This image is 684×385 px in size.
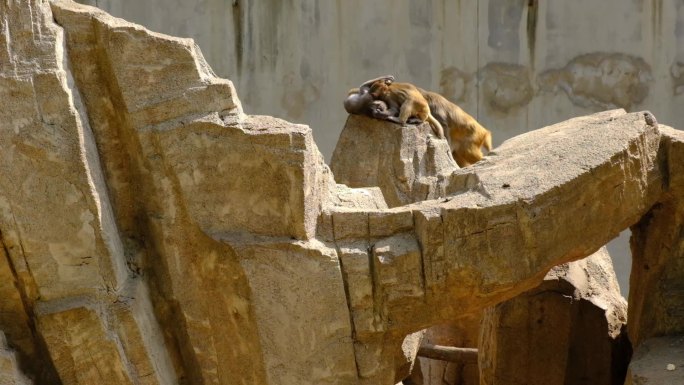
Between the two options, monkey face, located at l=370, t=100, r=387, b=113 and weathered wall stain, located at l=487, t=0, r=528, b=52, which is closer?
monkey face, located at l=370, t=100, r=387, b=113

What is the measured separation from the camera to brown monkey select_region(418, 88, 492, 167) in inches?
396

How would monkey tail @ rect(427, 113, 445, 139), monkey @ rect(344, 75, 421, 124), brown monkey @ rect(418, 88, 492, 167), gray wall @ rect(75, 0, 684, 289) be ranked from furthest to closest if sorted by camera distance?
gray wall @ rect(75, 0, 684, 289), brown monkey @ rect(418, 88, 492, 167), monkey tail @ rect(427, 113, 445, 139), monkey @ rect(344, 75, 421, 124)

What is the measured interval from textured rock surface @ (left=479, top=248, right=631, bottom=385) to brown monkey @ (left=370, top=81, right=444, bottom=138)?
6.79 feet

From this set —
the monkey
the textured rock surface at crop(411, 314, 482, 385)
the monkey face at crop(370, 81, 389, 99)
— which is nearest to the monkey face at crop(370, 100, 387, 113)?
the monkey

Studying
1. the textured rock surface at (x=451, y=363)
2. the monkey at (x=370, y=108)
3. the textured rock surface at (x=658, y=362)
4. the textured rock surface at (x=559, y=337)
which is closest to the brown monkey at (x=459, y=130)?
the monkey at (x=370, y=108)

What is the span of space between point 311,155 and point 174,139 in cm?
62

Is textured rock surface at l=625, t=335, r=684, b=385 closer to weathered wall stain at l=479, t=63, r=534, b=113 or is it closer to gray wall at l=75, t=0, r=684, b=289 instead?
gray wall at l=75, t=0, r=684, b=289

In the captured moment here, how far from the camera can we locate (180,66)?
5359 mm

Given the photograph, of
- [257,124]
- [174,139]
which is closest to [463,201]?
[257,124]

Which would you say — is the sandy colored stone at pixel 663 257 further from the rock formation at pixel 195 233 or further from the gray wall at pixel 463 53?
the gray wall at pixel 463 53

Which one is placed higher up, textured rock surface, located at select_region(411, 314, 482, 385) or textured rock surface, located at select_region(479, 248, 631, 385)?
textured rock surface, located at select_region(479, 248, 631, 385)

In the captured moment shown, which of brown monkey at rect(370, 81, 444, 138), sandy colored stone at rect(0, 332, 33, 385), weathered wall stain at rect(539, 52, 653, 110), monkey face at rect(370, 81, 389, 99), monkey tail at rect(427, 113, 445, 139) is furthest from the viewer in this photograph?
weathered wall stain at rect(539, 52, 653, 110)

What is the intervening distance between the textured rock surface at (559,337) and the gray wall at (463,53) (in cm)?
612

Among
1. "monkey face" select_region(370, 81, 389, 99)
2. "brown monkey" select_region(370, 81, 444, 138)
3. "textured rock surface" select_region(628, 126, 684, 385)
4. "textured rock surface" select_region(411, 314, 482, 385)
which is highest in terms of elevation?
"monkey face" select_region(370, 81, 389, 99)
